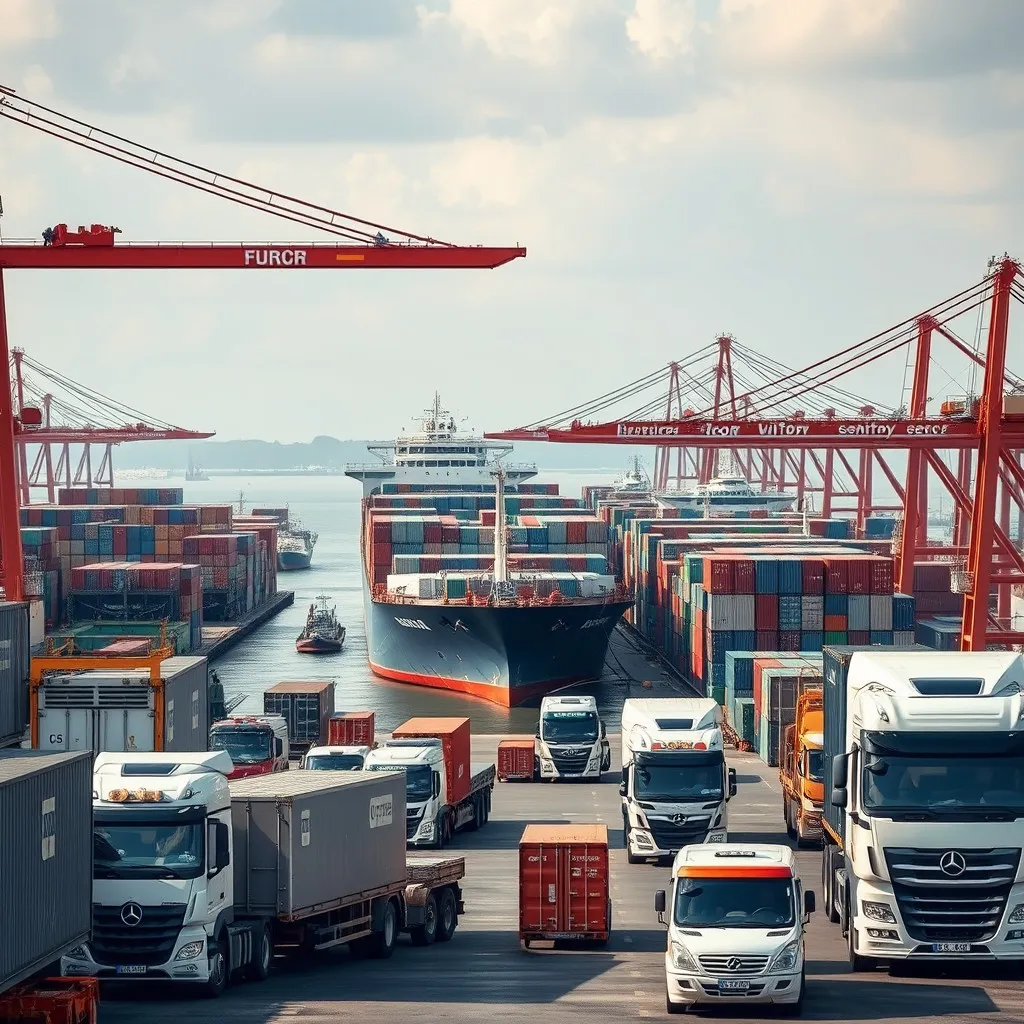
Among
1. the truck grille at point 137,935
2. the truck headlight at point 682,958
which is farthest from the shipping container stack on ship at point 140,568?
the truck headlight at point 682,958

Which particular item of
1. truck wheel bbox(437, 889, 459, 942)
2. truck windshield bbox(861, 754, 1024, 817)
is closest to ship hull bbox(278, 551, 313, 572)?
truck wheel bbox(437, 889, 459, 942)

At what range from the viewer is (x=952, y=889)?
68.5ft

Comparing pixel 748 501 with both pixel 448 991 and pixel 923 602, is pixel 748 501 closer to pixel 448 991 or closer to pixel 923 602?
pixel 923 602

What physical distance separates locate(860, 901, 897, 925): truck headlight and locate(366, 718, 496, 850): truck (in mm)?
13688

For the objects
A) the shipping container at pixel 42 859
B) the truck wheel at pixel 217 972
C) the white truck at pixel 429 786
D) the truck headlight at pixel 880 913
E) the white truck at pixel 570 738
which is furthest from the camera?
the white truck at pixel 570 738

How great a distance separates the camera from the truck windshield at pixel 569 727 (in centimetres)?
4550

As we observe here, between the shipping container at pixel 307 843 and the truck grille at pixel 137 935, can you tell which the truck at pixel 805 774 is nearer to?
the shipping container at pixel 307 843

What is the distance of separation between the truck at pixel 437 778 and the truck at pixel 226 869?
927cm

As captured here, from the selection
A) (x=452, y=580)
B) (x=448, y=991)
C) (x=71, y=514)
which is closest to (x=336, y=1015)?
(x=448, y=991)

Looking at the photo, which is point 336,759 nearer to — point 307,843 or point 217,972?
point 307,843

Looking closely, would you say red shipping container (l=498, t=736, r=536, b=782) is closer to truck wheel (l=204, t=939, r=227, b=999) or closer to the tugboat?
truck wheel (l=204, t=939, r=227, b=999)

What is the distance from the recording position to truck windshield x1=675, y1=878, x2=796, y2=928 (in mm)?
20547

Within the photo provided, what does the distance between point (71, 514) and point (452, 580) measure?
40.0 metres

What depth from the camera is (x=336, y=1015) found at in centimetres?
2012
